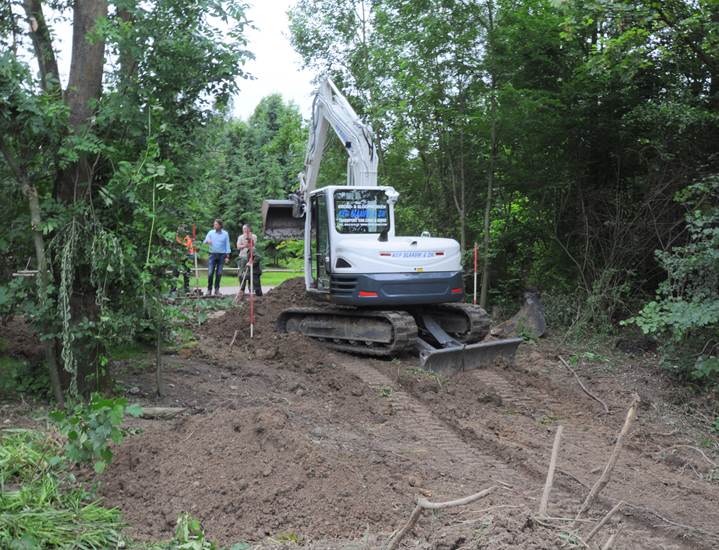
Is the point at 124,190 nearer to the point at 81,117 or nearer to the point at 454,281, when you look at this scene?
the point at 81,117

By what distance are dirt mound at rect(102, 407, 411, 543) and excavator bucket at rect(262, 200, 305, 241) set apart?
6.98 m

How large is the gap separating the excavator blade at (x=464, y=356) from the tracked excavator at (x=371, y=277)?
0.6 inches

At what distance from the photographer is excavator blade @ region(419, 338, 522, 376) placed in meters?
8.98

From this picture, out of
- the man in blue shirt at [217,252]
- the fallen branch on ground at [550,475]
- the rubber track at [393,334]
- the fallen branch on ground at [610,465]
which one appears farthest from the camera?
the man in blue shirt at [217,252]

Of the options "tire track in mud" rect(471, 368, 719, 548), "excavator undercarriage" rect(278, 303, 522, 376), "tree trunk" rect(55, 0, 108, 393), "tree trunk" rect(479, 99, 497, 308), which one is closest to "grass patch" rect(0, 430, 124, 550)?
"tree trunk" rect(55, 0, 108, 393)

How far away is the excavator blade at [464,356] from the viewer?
8984 millimetres

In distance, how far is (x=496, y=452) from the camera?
631 cm

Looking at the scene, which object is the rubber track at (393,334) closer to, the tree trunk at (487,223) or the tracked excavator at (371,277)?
the tracked excavator at (371,277)

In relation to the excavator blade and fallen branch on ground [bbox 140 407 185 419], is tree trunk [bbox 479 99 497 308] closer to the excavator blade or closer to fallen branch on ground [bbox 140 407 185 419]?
the excavator blade

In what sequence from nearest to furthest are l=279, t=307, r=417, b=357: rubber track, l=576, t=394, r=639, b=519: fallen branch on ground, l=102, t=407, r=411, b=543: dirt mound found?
l=576, t=394, r=639, b=519: fallen branch on ground
l=102, t=407, r=411, b=543: dirt mound
l=279, t=307, r=417, b=357: rubber track

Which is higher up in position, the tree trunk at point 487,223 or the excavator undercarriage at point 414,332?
the tree trunk at point 487,223

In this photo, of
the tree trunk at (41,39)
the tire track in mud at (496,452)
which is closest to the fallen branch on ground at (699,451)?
the tire track in mud at (496,452)

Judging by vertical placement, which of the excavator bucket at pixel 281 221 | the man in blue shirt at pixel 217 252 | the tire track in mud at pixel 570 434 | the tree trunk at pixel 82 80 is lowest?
the tire track in mud at pixel 570 434

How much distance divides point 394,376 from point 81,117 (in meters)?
4.54
